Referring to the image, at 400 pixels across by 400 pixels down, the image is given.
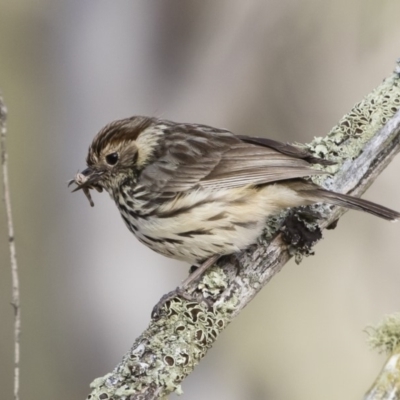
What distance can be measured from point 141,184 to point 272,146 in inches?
34.1

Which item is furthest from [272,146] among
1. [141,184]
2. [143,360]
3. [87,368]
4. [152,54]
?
[87,368]

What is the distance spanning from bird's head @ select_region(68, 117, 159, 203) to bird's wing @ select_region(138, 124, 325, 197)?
108 millimetres

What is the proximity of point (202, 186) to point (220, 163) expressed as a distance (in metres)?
0.19

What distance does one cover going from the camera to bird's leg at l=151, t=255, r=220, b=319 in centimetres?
448

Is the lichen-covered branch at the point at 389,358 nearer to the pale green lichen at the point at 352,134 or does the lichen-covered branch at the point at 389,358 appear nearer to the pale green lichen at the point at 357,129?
the pale green lichen at the point at 352,134

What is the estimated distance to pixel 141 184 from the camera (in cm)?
511

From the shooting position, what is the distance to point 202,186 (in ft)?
16.4

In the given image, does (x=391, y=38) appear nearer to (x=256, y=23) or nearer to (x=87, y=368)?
(x=256, y=23)

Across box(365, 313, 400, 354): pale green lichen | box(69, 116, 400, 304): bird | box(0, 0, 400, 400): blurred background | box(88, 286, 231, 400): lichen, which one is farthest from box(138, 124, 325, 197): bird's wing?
box(0, 0, 400, 400): blurred background

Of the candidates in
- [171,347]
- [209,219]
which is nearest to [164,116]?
[209,219]

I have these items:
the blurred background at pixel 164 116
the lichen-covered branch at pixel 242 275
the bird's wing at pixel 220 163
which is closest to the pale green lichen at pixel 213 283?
the lichen-covered branch at pixel 242 275

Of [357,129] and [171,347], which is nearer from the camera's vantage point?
[171,347]

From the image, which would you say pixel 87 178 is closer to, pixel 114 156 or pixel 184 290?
pixel 114 156

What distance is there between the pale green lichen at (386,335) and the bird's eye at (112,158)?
2.11 meters
